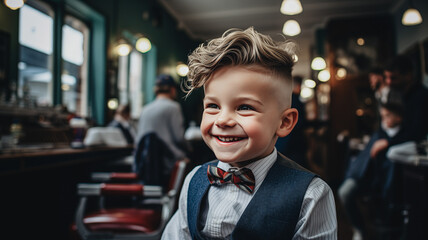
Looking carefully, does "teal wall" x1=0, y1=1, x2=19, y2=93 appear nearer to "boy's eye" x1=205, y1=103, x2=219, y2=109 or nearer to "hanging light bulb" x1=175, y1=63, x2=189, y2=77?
"boy's eye" x1=205, y1=103, x2=219, y2=109

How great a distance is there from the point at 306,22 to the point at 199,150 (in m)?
4.46

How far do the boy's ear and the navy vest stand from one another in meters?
0.08

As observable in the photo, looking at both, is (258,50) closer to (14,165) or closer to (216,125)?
(216,125)

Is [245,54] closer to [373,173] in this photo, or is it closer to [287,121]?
[287,121]

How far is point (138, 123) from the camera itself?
2711mm

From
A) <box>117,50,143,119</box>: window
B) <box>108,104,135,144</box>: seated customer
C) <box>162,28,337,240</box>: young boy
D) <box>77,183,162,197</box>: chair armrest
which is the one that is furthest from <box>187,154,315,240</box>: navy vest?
<box>117,50,143,119</box>: window

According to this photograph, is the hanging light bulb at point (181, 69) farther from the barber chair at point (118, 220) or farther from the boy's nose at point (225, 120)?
the boy's nose at point (225, 120)

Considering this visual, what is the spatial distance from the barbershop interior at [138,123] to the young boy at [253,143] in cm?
4

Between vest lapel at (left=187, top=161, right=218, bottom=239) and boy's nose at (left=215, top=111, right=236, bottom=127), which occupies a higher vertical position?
boy's nose at (left=215, top=111, right=236, bottom=127)

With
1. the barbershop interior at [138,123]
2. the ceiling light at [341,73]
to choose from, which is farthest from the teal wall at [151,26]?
the ceiling light at [341,73]

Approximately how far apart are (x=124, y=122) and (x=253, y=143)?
13.4 ft

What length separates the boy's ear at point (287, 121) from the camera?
0.62 m

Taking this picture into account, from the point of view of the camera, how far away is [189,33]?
8406mm

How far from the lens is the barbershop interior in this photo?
1880 millimetres
